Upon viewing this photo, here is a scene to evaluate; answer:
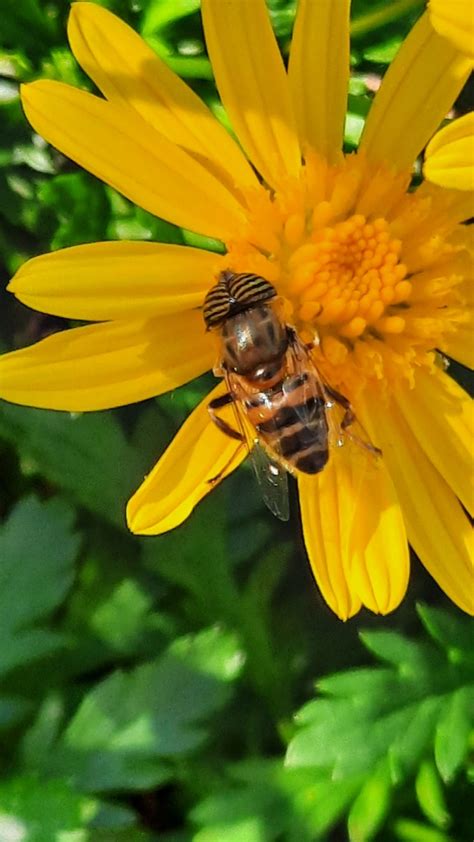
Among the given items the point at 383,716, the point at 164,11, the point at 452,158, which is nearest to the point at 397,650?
the point at 383,716

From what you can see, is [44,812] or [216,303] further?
[44,812]

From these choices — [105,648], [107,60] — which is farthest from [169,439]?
[107,60]

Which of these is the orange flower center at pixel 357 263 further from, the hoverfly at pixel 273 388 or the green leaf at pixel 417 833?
the green leaf at pixel 417 833

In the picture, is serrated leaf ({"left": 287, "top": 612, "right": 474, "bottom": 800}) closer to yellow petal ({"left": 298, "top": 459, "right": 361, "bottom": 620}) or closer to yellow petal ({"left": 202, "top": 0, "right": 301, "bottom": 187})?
yellow petal ({"left": 298, "top": 459, "right": 361, "bottom": 620})

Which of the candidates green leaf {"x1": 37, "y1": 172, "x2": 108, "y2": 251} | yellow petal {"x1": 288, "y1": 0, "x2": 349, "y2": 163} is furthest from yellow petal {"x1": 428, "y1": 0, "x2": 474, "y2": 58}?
green leaf {"x1": 37, "y1": 172, "x2": 108, "y2": 251}

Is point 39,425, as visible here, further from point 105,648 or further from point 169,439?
point 105,648

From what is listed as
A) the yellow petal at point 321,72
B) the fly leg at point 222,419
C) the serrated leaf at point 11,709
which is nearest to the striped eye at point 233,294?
the fly leg at point 222,419

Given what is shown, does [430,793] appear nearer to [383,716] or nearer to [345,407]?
[383,716]
